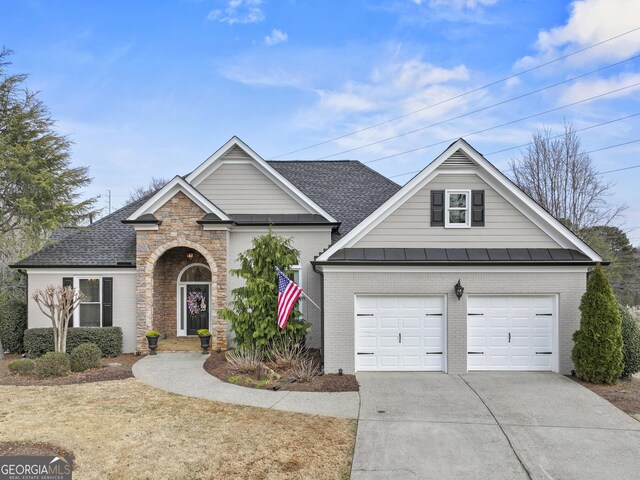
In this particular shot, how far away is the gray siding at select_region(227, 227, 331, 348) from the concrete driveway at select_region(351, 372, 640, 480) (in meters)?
4.43

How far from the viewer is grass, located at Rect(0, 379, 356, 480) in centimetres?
557

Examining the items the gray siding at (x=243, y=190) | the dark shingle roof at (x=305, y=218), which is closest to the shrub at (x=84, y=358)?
the dark shingle roof at (x=305, y=218)

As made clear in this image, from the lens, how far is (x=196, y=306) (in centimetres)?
1546

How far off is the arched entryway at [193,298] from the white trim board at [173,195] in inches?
118

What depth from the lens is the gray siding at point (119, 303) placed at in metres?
13.8

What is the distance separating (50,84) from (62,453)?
16.5 metres

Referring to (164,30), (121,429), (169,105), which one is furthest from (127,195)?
(121,429)

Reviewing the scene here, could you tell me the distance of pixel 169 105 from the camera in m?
20.8

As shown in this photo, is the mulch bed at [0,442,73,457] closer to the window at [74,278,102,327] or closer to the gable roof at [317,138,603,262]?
the gable roof at [317,138,603,262]

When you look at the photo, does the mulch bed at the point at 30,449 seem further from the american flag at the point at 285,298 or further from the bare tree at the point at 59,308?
the bare tree at the point at 59,308

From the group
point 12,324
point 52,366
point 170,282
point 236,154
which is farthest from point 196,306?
point 12,324

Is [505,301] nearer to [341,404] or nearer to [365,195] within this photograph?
[341,404]

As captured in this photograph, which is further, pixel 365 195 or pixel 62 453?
pixel 365 195

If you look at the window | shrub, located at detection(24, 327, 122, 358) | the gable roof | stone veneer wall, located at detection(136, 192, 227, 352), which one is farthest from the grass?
the gable roof
